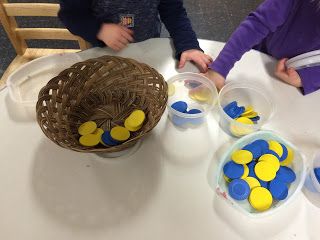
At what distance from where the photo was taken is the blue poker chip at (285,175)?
486 millimetres

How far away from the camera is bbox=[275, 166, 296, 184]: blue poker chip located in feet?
1.60

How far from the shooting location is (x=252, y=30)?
655mm

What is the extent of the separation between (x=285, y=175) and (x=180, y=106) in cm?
22

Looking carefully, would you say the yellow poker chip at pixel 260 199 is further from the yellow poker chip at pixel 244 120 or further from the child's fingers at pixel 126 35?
the child's fingers at pixel 126 35

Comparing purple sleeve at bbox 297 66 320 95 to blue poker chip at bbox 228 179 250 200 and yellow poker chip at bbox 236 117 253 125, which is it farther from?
blue poker chip at bbox 228 179 250 200

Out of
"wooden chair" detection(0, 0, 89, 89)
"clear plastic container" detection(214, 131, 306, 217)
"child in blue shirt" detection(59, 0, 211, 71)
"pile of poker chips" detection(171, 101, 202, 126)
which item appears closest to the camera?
"clear plastic container" detection(214, 131, 306, 217)

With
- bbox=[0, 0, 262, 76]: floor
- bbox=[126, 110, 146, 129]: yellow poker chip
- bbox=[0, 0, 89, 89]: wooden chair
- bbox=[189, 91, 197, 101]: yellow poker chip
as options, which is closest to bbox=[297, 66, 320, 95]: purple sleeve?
bbox=[189, 91, 197, 101]: yellow poker chip

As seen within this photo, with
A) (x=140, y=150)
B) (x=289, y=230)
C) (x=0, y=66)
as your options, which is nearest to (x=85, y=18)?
(x=140, y=150)

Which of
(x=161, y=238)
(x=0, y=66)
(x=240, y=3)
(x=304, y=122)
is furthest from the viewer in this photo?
(x=240, y=3)

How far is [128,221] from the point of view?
47 cm

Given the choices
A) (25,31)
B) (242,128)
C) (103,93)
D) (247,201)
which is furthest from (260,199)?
(25,31)

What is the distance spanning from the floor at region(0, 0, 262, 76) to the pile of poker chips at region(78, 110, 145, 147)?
935 millimetres

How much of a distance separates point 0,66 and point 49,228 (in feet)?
3.61

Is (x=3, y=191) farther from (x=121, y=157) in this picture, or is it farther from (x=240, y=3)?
(x=240, y=3)
